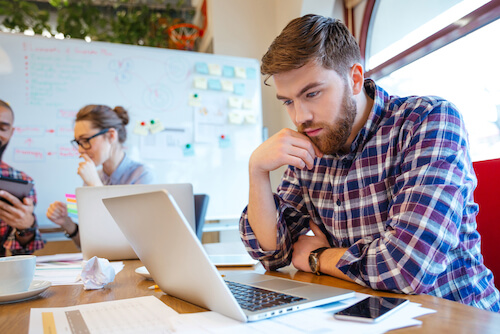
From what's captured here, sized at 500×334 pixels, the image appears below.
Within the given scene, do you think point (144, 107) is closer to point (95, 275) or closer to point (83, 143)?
point (83, 143)

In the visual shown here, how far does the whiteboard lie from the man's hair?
1731mm

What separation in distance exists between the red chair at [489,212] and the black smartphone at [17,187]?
6.08ft

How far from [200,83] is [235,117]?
35 centimetres

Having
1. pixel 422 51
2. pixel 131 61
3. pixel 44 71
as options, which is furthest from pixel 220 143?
pixel 422 51

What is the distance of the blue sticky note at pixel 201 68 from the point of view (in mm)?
2852

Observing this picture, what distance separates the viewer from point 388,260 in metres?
0.72

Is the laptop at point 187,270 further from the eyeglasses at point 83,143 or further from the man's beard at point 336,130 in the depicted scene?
the eyeglasses at point 83,143

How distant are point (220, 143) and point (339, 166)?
1.86 meters

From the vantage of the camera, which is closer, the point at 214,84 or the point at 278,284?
the point at 278,284

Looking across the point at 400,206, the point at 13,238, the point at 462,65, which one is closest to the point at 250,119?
the point at 462,65

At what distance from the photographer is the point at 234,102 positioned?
2.94 metres

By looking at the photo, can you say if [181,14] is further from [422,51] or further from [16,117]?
[422,51]

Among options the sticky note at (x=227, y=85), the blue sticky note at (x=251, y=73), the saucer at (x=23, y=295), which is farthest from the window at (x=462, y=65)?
the saucer at (x=23, y=295)

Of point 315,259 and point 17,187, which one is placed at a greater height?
point 17,187
